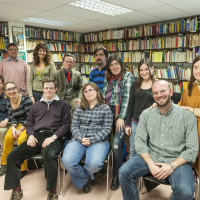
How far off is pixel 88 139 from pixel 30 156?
67cm

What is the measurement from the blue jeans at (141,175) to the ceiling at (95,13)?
278cm

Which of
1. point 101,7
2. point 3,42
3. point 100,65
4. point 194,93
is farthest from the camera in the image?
point 3,42

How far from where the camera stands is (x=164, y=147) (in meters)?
1.71

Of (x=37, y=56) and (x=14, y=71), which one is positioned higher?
(x=37, y=56)

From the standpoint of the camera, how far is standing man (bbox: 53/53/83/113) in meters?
2.88

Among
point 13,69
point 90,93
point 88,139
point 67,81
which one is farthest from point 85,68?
point 88,139

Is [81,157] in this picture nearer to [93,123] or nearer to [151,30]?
[93,123]

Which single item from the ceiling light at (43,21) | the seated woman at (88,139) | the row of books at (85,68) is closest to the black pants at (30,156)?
the seated woman at (88,139)

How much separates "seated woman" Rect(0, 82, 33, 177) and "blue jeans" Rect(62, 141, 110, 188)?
811 millimetres

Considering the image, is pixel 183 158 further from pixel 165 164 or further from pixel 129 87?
pixel 129 87

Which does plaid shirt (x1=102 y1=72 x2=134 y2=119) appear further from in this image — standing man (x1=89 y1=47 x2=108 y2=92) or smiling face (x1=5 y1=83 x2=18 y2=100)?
smiling face (x1=5 y1=83 x2=18 y2=100)

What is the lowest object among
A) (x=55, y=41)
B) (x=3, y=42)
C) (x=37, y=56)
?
(x=37, y=56)

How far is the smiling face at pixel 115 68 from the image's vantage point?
241cm

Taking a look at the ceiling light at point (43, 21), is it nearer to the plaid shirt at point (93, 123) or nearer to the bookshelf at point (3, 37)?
the bookshelf at point (3, 37)
